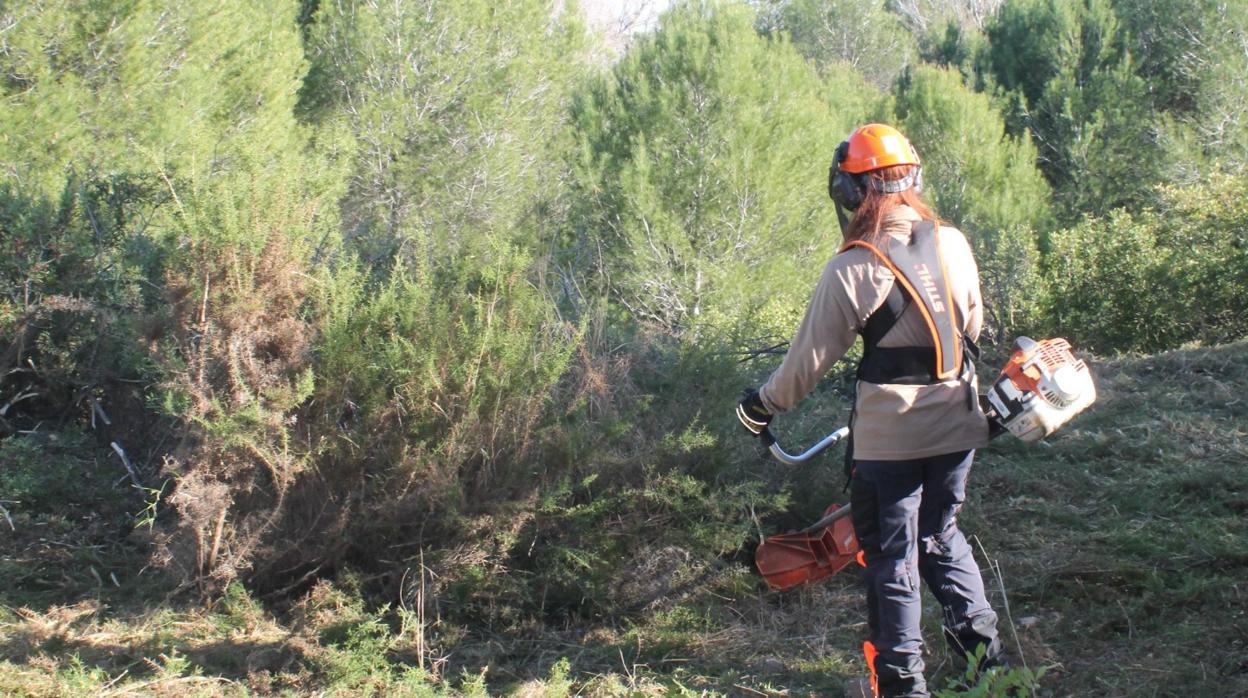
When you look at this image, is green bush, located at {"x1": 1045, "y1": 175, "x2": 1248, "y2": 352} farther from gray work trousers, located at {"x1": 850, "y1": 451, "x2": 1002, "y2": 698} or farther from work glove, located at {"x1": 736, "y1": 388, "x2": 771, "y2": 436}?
work glove, located at {"x1": 736, "y1": 388, "x2": 771, "y2": 436}

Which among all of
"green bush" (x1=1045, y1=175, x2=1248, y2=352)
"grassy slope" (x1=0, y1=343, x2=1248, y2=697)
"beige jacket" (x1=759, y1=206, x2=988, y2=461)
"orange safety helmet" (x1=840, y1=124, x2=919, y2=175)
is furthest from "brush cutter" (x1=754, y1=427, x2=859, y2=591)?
"green bush" (x1=1045, y1=175, x2=1248, y2=352)

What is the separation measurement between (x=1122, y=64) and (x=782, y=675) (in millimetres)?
25939

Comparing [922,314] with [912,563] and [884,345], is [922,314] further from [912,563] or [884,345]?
[912,563]

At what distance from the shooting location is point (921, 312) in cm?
304

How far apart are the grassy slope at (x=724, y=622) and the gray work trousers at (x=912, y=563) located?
39 centimetres

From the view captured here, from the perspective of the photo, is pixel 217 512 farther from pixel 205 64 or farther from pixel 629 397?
pixel 205 64

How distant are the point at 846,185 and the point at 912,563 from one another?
48.2 inches

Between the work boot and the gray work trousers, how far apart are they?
0.24 ft

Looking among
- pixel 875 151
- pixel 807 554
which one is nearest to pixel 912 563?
pixel 807 554

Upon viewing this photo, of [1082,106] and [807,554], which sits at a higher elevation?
[807,554]

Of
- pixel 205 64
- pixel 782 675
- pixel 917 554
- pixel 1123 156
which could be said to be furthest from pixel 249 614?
pixel 1123 156

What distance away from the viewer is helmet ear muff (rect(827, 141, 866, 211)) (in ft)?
10.5

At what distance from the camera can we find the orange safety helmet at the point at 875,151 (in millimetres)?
3148

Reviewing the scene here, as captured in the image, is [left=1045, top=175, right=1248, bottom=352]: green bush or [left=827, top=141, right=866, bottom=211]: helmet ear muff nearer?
[left=827, top=141, right=866, bottom=211]: helmet ear muff
